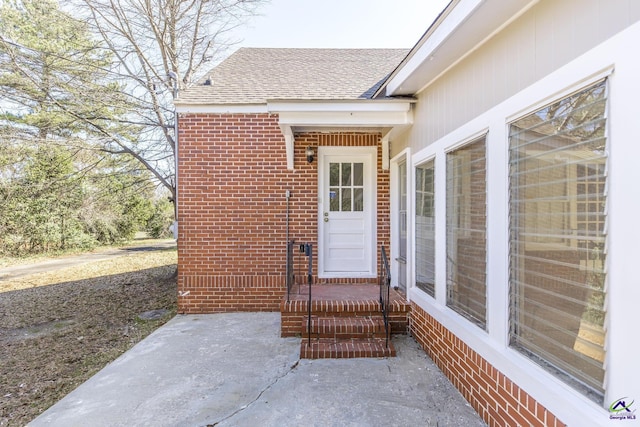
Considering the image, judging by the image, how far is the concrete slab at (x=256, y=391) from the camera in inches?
98.7

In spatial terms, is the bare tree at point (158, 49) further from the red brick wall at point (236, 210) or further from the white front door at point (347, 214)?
the white front door at point (347, 214)

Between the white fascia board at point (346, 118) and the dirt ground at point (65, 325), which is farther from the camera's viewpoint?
the white fascia board at point (346, 118)

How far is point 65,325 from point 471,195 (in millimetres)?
5982

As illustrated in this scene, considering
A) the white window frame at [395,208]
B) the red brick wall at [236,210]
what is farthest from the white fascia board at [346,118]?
the red brick wall at [236,210]

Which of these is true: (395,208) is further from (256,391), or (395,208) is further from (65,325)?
(65,325)

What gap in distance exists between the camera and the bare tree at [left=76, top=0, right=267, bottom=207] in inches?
284

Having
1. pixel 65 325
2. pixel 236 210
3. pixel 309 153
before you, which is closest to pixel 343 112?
pixel 309 153

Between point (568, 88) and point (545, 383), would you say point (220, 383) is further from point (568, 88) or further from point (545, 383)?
point (568, 88)

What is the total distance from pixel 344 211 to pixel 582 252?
3.87 metres

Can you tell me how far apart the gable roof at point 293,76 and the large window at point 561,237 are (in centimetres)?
298

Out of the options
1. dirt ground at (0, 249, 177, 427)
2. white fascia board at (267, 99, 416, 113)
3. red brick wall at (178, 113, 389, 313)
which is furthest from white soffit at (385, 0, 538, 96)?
dirt ground at (0, 249, 177, 427)

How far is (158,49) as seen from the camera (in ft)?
25.4

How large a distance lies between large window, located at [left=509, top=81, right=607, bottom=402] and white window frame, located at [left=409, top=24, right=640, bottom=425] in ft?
0.18

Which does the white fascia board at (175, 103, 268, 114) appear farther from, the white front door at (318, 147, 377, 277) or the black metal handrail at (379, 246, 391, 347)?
Answer: the black metal handrail at (379, 246, 391, 347)
